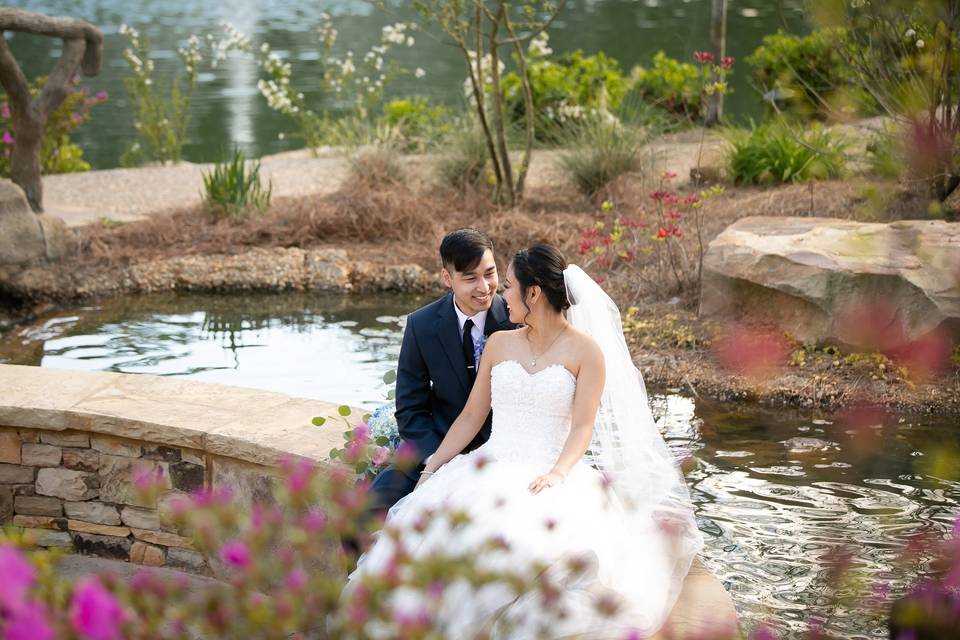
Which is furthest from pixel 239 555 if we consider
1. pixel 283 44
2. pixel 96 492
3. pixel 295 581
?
pixel 283 44

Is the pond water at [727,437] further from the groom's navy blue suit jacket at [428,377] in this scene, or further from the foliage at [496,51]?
the foliage at [496,51]

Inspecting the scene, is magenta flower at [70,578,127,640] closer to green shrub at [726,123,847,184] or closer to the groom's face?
the groom's face

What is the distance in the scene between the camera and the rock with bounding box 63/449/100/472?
Result: 158 inches

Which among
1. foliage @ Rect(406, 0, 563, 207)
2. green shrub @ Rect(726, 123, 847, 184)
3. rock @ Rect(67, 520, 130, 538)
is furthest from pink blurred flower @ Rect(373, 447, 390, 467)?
green shrub @ Rect(726, 123, 847, 184)

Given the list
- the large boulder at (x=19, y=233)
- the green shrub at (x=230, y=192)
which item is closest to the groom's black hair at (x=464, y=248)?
the large boulder at (x=19, y=233)

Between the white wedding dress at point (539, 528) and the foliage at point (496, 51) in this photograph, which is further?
the foliage at point (496, 51)

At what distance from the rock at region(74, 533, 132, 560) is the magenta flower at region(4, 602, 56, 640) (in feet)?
9.74

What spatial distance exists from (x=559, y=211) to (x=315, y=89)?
32.4 ft

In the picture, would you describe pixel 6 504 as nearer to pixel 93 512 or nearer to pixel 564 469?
pixel 93 512

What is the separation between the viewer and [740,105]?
15.7 metres

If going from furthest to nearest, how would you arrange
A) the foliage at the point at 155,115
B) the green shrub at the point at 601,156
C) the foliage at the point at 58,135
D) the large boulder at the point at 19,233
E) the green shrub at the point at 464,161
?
1. the foliage at the point at 155,115
2. the foliage at the point at 58,135
3. the green shrub at the point at 464,161
4. the green shrub at the point at 601,156
5. the large boulder at the point at 19,233

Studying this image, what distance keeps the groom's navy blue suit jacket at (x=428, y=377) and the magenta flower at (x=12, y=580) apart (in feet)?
7.83

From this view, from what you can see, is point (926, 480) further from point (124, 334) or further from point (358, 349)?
point (124, 334)

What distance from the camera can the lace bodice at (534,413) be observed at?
11.3ft
